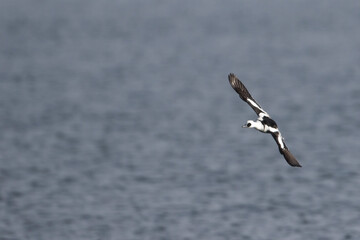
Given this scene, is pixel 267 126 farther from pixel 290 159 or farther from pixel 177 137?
pixel 177 137

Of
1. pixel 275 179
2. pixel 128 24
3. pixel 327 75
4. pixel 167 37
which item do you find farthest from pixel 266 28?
pixel 275 179

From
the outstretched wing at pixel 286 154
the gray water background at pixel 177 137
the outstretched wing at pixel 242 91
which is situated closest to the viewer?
the outstretched wing at pixel 286 154

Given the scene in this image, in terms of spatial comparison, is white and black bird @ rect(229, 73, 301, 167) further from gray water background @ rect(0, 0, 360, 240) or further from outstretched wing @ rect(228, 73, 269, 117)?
gray water background @ rect(0, 0, 360, 240)

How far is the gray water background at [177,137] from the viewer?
2566 cm

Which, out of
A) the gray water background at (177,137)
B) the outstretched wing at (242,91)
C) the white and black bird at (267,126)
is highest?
the gray water background at (177,137)

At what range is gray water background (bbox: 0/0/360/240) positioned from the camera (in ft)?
84.2

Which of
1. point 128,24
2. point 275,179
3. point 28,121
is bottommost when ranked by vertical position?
point 275,179

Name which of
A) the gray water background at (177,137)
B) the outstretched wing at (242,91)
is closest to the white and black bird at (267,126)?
the outstretched wing at (242,91)

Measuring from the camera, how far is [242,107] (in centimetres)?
4606

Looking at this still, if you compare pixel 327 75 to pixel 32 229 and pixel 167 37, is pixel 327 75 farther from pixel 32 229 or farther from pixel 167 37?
pixel 32 229

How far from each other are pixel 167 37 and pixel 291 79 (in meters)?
29.3

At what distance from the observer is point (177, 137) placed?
125ft

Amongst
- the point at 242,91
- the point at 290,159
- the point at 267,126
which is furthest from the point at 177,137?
the point at 290,159

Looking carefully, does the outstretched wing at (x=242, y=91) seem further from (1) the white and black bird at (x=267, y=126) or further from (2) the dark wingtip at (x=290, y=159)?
(2) the dark wingtip at (x=290, y=159)
